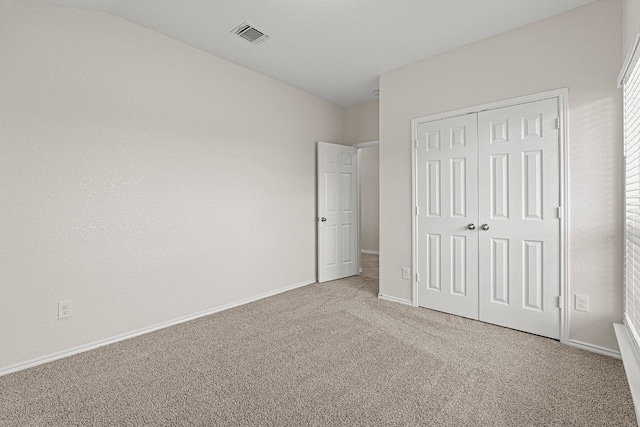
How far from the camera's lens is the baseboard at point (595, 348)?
2162 millimetres

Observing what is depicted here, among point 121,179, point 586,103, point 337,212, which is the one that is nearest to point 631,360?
point 586,103

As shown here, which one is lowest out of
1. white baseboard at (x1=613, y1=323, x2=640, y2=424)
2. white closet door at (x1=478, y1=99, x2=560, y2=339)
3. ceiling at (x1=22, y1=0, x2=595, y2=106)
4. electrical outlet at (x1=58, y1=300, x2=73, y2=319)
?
white baseboard at (x1=613, y1=323, x2=640, y2=424)

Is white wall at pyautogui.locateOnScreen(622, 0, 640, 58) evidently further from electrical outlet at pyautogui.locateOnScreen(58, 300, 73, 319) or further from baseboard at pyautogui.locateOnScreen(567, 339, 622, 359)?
electrical outlet at pyautogui.locateOnScreen(58, 300, 73, 319)

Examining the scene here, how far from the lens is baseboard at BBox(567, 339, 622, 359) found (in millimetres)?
2162

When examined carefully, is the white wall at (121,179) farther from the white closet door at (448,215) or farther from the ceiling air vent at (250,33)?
the white closet door at (448,215)

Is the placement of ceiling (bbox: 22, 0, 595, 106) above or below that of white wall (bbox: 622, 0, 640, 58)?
above

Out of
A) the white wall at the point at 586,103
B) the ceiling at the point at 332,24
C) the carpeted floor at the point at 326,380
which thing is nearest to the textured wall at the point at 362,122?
the ceiling at the point at 332,24

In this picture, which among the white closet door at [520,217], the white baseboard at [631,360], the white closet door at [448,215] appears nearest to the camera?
the white baseboard at [631,360]

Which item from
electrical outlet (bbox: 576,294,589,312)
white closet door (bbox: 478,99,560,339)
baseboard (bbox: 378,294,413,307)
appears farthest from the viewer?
baseboard (bbox: 378,294,413,307)

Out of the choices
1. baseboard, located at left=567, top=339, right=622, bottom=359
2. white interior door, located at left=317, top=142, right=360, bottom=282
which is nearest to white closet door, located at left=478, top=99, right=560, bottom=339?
baseboard, located at left=567, top=339, right=622, bottom=359

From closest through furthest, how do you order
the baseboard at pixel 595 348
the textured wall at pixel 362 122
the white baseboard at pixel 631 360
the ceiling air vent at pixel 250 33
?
1. the white baseboard at pixel 631 360
2. the baseboard at pixel 595 348
3. the ceiling air vent at pixel 250 33
4. the textured wall at pixel 362 122

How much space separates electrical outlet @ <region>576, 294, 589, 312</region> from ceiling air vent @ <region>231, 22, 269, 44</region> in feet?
11.5

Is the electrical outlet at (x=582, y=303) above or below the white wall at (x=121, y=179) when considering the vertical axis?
below

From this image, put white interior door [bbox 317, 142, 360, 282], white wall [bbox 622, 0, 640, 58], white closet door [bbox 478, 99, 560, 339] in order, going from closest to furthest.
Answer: white wall [bbox 622, 0, 640, 58]
white closet door [bbox 478, 99, 560, 339]
white interior door [bbox 317, 142, 360, 282]
